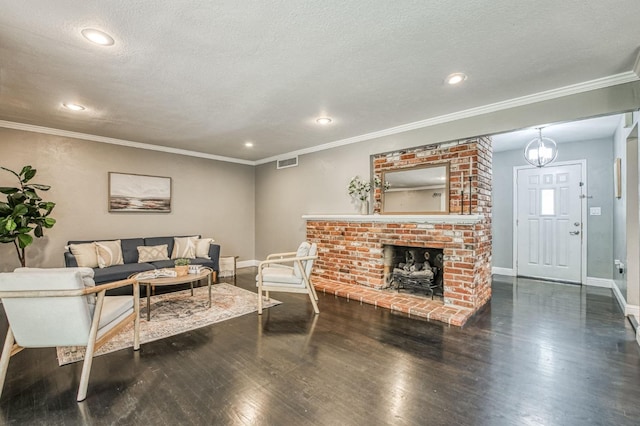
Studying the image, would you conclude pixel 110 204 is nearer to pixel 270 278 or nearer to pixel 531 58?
pixel 270 278

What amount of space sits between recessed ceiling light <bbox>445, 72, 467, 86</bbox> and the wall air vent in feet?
11.5

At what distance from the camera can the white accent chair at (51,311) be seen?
188cm

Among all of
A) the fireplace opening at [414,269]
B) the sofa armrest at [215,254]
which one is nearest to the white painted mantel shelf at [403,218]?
the fireplace opening at [414,269]

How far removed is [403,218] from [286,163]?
2899 millimetres

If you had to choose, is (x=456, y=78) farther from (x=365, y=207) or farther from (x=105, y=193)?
(x=105, y=193)

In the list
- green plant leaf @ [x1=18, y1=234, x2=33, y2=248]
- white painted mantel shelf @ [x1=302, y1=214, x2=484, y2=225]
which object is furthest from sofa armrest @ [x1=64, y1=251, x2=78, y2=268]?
white painted mantel shelf @ [x1=302, y1=214, x2=484, y2=225]

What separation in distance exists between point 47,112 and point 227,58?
2895 mm

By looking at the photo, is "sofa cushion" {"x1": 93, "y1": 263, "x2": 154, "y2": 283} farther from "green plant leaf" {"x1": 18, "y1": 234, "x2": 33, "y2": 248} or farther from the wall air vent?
the wall air vent

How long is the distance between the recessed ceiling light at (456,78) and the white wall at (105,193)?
4890 mm

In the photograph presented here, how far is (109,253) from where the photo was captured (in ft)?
14.6

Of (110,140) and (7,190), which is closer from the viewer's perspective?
(7,190)

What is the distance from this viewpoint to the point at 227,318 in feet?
11.1

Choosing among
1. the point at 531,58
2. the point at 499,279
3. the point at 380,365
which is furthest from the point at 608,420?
the point at 499,279

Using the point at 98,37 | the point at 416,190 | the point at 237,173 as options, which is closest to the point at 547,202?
the point at 416,190
